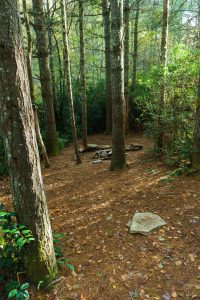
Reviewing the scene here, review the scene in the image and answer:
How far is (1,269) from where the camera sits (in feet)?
8.95

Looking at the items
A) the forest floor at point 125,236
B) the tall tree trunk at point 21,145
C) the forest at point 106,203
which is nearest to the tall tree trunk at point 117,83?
the forest at point 106,203

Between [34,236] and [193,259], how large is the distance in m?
2.12

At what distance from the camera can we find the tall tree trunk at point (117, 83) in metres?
5.57

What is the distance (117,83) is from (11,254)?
4.76 metres

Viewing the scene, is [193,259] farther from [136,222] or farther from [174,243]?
[136,222]

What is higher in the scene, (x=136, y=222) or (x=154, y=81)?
(x=154, y=81)

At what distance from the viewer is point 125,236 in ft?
11.8

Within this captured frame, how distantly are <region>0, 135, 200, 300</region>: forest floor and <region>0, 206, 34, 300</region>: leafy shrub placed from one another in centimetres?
28

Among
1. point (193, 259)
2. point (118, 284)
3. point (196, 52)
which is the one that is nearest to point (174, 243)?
point (193, 259)

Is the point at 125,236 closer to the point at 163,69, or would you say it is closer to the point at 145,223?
the point at 145,223

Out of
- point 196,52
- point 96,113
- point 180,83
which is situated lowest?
point 96,113

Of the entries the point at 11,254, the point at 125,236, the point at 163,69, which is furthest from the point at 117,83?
the point at 11,254

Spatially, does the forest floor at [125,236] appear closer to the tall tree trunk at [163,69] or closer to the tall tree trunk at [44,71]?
the tall tree trunk at [163,69]

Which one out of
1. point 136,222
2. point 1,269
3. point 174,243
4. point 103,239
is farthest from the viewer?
point 136,222
